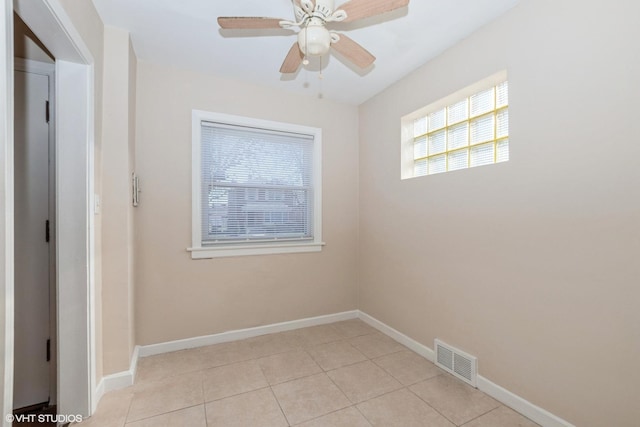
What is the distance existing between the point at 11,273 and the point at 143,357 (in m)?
1.84

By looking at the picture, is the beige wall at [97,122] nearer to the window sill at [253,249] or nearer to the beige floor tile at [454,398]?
the window sill at [253,249]

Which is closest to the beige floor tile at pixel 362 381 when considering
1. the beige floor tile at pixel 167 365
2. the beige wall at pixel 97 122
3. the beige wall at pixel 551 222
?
the beige wall at pixel 551 222

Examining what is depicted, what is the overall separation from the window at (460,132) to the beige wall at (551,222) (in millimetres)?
137

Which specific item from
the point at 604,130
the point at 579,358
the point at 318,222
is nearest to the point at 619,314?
the point at 579,358

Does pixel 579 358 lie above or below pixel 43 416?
above

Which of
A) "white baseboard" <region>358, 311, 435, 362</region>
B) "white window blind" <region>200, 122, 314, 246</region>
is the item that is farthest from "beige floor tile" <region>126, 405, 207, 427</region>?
"white baseboard" <region>358, 311, 435, 362</region>

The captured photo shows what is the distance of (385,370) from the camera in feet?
7.39

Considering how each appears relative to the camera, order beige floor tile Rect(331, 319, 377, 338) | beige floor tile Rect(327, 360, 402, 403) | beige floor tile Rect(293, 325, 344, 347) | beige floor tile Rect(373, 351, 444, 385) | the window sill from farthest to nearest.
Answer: beige floor tile Rect(331, 319, 377, 338), beige floor tile Rect(293, 325, 344, 347), the window sill, beige floor tile Rect(373, 351, 444, 385), beige floor tile Rect(327, 360, 402, 403)

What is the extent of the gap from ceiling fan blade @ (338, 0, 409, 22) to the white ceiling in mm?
489

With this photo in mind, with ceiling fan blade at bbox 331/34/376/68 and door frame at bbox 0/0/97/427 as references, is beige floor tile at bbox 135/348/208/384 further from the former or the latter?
ceiling fan blade at bbox 331/34/376/68

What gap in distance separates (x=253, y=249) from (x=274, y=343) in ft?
3.15

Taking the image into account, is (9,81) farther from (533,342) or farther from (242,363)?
(533,342)

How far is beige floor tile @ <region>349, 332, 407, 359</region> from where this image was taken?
101 inches

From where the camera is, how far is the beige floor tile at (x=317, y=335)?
2.77 m
